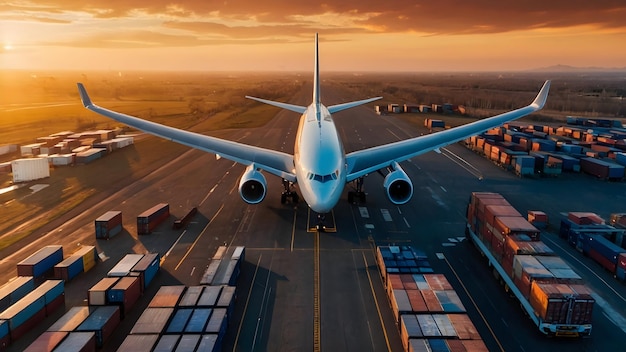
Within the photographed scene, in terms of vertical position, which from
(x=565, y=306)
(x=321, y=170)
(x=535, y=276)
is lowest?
(x=565, y=306)

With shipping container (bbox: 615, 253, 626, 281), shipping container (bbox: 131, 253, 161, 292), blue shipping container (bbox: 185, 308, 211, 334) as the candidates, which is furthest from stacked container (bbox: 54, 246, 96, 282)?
shipping container (bbox: 615, 253, 626, 281)

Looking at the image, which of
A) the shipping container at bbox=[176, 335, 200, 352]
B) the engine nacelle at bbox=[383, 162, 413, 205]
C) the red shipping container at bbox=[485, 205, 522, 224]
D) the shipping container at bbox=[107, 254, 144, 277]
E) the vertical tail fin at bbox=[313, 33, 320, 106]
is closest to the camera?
the shipping container at bbox=[176, 335, 200, 352]

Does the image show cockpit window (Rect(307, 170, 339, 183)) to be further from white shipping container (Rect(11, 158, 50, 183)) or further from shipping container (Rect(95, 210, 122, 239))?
white shipping container (Rect(11, 158, 50, 183))

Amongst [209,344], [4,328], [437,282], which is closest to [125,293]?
[4,328]

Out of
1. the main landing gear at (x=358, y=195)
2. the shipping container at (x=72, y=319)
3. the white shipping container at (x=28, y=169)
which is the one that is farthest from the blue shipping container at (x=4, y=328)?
the white shipping container at (x=28, y=169)

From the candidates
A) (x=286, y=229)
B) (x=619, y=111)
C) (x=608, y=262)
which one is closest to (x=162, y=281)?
(x=286, y=229)

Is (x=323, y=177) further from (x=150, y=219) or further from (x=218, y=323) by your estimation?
(x=150, y=219)
